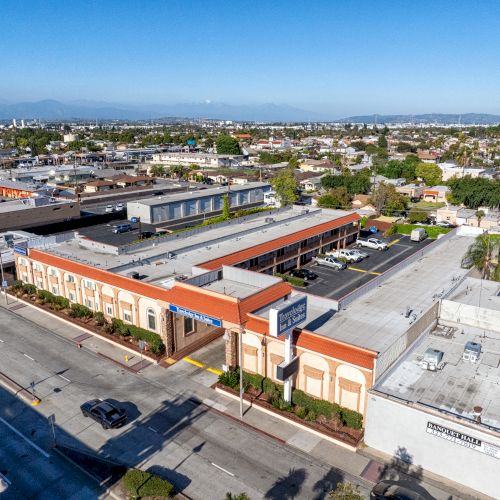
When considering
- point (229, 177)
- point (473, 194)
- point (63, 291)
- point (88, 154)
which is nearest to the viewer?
point (63, 291)

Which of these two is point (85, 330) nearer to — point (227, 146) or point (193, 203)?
point (193, 203)

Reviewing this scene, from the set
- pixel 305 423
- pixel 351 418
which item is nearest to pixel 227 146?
pixel 305 423

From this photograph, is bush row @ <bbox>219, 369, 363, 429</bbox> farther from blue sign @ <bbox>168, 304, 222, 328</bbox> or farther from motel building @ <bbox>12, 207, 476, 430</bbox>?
blue sign @ <bbox>168, 304, 222, 328</bbox>

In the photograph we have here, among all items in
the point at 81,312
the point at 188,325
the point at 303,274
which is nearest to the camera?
the point at 188,325

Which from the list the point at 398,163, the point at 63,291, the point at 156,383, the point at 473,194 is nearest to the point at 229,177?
the point at 398,163

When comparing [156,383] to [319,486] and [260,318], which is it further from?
[319,486]

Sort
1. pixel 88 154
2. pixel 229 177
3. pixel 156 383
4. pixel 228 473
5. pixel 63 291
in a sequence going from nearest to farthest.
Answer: pixel 228 473, pixel 156 383, pixel 63 291, pixel 229 177, pixel 88 154
